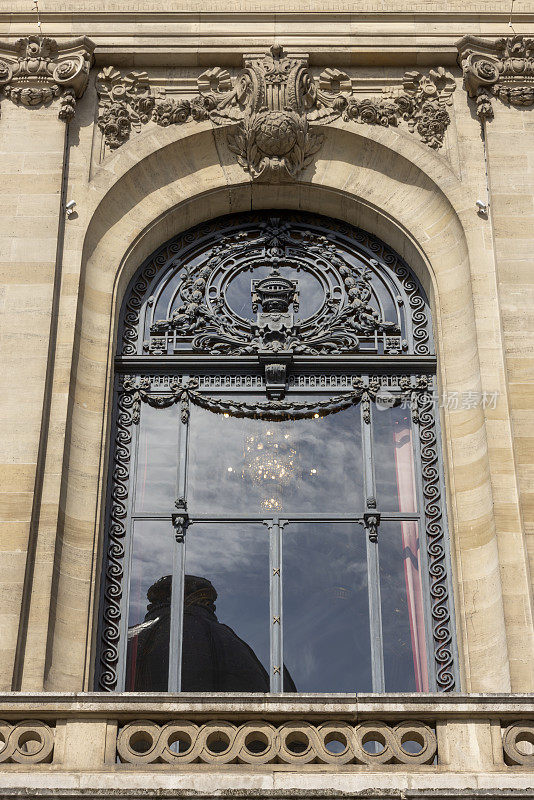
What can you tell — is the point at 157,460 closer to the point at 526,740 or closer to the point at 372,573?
the point at 372,573

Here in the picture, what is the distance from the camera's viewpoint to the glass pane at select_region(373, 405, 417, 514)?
1497 cm

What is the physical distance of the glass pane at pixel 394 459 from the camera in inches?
589

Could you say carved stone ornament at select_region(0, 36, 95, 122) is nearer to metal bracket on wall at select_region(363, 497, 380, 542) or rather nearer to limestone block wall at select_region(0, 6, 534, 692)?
limestone block wall at select_region(0, 6, 534, 692)

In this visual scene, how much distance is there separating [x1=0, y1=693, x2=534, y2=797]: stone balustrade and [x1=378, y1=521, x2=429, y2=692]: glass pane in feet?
7.43

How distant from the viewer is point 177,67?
1708 cm

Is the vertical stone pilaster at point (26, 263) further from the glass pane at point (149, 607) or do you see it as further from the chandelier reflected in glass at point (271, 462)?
the chandelier reflected in glass at point (271, 462)

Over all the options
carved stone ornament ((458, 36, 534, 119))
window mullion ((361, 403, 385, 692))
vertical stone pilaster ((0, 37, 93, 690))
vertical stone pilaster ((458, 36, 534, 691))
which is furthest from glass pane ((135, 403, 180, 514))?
carved stone ornament ((458, 36, 534, 119))

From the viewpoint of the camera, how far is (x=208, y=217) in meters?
16.9

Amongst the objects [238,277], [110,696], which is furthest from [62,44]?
[110,696]

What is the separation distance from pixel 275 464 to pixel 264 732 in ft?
13.8

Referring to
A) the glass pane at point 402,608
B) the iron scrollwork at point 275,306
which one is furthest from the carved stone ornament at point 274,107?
the glass pane at point 402,608

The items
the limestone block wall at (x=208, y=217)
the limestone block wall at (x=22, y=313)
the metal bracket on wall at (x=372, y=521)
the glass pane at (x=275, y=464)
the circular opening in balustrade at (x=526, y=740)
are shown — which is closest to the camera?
A: the circular opening in balustrade at (x=526, y=740)

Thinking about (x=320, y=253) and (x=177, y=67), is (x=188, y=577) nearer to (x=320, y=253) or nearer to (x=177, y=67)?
(x=320, y=253)

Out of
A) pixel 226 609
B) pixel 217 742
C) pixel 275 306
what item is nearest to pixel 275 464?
pixel 226 609
